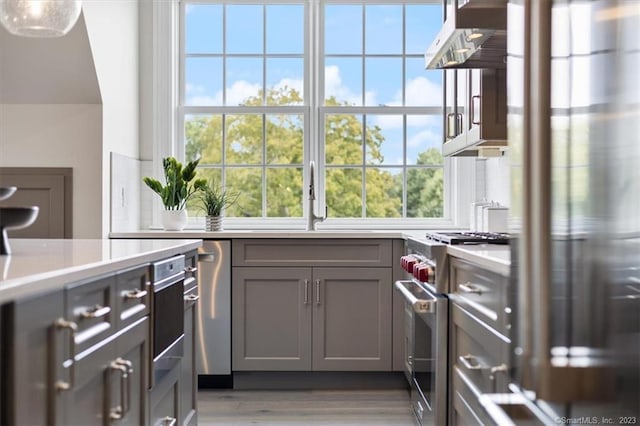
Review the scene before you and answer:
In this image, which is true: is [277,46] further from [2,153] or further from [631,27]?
[631,27]

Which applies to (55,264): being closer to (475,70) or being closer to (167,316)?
(167,316)

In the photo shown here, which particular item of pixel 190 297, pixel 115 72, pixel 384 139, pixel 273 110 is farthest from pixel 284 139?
pixel 190 297

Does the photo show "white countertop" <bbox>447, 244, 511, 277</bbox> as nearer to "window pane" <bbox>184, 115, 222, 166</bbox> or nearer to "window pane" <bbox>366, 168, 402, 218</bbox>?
"window pane" <bbox>366, 168, 402, 218</bbox>

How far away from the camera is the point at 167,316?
83.0 inches

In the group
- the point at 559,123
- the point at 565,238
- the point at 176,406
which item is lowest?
the point at 176,406

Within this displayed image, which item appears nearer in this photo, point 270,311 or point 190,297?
point 190,297

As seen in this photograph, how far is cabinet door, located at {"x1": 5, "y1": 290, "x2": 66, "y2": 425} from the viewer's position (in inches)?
39.7

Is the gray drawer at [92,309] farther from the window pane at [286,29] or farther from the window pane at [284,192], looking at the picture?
the window pane at [286,29]

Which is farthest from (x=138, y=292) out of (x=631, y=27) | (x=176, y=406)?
(x=631, y=27)

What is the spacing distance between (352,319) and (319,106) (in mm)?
1468

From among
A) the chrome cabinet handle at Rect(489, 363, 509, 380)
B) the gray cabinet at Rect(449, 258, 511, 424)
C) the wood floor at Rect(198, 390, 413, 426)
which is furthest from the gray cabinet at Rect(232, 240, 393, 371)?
the chrome cabinet handle at Rect(489, 363, 509, 380)

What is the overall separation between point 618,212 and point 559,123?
16 centimetres

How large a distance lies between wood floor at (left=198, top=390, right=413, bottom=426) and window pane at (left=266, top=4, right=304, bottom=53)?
220cm

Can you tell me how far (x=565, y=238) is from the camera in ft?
2.78
